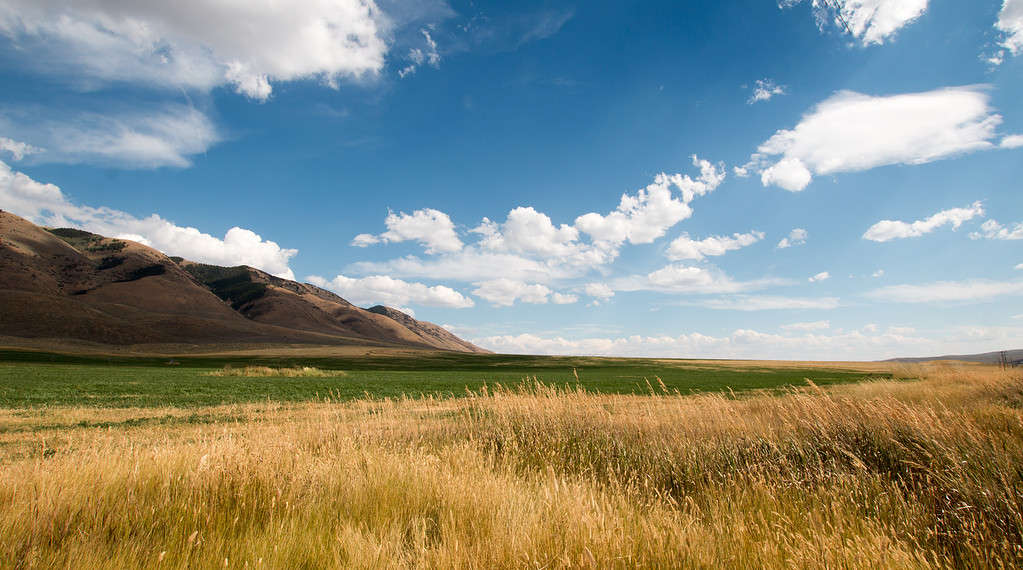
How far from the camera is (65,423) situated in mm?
15789

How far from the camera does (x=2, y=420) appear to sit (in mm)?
15695

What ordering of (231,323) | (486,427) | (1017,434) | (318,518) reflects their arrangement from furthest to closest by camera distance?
(231,323) → (486,427) → (1017,434) → (318,518)

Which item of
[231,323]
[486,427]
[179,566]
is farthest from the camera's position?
[231,323]

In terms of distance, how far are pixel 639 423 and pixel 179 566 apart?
876cm

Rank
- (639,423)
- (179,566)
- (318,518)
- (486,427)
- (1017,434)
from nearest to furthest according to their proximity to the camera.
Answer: (179,566) → (318,518) → (1017,434) → (639,423) → (486,427)

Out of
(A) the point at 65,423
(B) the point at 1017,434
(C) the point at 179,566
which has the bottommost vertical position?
(A) the point at 65,423

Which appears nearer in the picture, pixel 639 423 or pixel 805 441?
pixel 805 441

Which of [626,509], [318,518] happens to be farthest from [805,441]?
[318,518]

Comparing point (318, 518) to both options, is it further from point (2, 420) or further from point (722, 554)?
point (2, 420)

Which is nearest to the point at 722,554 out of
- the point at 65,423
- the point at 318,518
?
the point at 318,518

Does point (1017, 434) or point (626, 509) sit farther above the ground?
point (1017, 434)

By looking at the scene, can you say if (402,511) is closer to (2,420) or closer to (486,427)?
(486,427)

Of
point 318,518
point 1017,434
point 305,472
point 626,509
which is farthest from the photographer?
point 1017,434

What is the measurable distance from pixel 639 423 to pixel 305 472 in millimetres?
7073
